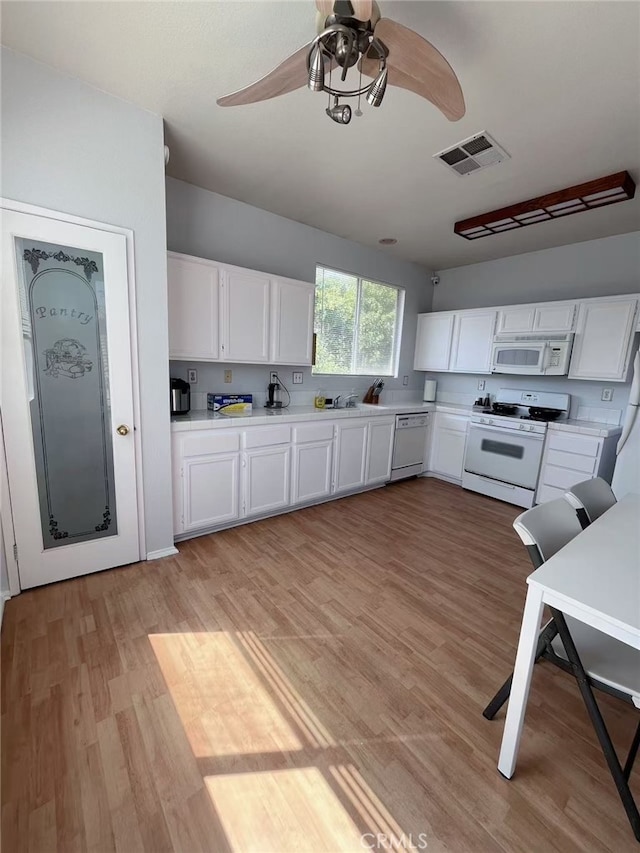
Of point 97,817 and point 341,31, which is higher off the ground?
point 341,31

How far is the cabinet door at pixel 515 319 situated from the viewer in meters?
3.83

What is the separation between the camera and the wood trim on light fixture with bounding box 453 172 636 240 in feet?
8.04

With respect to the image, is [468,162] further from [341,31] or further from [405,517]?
[405,517]

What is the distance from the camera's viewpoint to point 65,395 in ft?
6.61

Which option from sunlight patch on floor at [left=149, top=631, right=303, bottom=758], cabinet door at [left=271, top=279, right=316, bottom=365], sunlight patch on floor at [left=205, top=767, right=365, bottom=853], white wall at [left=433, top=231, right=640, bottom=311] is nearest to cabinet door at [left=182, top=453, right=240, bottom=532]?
sunlight patch on floor at [left=149, top=631, right=303, bottom=758]

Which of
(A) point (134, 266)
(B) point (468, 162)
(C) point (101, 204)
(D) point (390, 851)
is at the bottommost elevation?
(D) point (390, 851)

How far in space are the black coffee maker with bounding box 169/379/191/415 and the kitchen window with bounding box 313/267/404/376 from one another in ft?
5.29

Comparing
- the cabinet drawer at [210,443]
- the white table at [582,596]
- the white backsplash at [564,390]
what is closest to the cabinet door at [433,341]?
the white backsplash at [564,390]

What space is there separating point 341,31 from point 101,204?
5.21ft

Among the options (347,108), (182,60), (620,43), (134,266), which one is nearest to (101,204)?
(134,266)

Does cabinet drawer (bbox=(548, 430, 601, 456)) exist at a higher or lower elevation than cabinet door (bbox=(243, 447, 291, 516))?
higher

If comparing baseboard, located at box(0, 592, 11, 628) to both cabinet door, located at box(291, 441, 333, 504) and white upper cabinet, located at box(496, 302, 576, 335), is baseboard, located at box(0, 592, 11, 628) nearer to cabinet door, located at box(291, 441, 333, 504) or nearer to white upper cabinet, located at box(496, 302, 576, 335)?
cabinet door, located at box(291, 441, 333, 504)

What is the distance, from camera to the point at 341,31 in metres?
1.12

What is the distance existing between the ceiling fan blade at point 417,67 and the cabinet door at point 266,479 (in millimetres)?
2376
